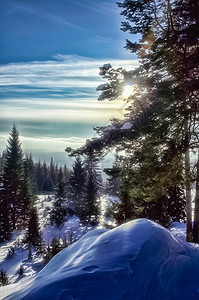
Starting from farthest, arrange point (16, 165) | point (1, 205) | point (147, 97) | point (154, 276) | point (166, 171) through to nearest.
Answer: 1. point (16, 165)
2. point (1, 205)
3. point (147, 97)
4. point (166, 171)
5. point (154, 276)

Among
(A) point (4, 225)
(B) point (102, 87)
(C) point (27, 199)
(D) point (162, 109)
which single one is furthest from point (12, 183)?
(D) point (162, 109)

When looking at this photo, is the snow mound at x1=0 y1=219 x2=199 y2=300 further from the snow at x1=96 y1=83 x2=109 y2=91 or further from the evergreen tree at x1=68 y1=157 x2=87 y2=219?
the evergreen tree at x1=68 y1=157 x2=87 y2=219

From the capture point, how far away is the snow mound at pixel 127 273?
284 cm

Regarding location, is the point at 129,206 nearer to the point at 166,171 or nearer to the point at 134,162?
the point at 134,162

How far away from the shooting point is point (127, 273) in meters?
3.13

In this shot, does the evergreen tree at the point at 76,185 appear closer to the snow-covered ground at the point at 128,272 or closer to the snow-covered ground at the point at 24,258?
the snow-covered ground at the point at 24,258

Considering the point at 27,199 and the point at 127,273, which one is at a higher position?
the point at 127,273

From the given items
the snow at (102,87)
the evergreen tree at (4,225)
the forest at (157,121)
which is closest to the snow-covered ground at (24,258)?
the evergreen tree at (4,225)

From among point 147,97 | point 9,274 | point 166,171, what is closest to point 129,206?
point 166,171

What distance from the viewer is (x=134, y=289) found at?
295cm

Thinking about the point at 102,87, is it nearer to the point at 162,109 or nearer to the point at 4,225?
the point at 162,109

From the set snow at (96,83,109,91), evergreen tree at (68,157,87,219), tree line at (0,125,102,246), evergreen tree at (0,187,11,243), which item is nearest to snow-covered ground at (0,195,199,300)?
snow at (96,83,109,91)

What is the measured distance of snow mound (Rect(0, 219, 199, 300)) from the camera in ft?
9.32

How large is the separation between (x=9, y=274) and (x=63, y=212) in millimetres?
16683
